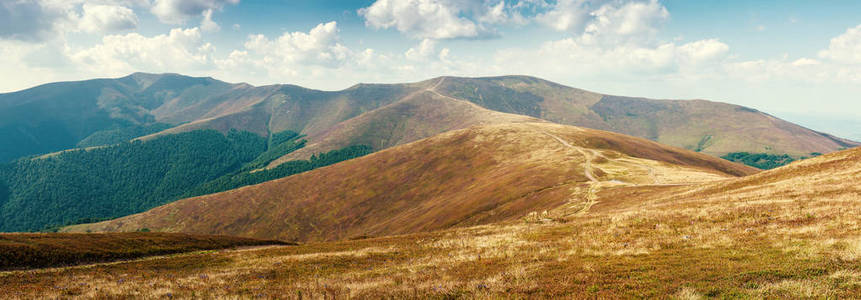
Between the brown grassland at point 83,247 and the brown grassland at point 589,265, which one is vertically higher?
the brown grassland at point 589,265

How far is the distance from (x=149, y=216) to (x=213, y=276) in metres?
230

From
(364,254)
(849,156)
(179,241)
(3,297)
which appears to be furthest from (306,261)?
(849,156)

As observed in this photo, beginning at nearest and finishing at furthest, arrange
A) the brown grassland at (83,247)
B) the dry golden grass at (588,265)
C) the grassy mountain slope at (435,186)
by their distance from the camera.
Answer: the dry golden grass at (588,265)
the brown grassland at (83,247)
the grassy mountain slope at (435,186)

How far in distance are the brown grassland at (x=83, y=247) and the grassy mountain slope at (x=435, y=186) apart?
1901 inches

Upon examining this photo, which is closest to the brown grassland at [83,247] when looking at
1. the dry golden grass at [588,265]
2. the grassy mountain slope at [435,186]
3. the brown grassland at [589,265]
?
the brown grassland at [589,265]

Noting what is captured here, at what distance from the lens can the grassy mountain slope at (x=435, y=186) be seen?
83625 millimetres

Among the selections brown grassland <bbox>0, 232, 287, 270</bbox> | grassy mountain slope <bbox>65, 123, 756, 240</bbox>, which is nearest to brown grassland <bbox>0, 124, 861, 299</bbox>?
brown grassland <bbox>0, 232, 287, 270</bbox>

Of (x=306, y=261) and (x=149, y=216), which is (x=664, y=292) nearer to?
(x=306, y=261)

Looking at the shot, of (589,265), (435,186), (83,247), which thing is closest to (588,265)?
(589,265)

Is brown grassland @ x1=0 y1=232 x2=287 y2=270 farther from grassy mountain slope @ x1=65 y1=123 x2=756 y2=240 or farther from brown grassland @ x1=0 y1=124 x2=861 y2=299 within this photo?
grassy mountain slope @ x1=65 y1=123 x2=756 y2=240

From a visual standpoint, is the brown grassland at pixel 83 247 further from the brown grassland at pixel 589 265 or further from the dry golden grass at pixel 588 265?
the dry golden grass at pixel 588 265

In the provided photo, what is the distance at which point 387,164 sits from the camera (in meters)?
191

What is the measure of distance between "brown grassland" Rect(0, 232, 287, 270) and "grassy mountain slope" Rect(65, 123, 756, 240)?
158 ft

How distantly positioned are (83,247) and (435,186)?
404 feet
